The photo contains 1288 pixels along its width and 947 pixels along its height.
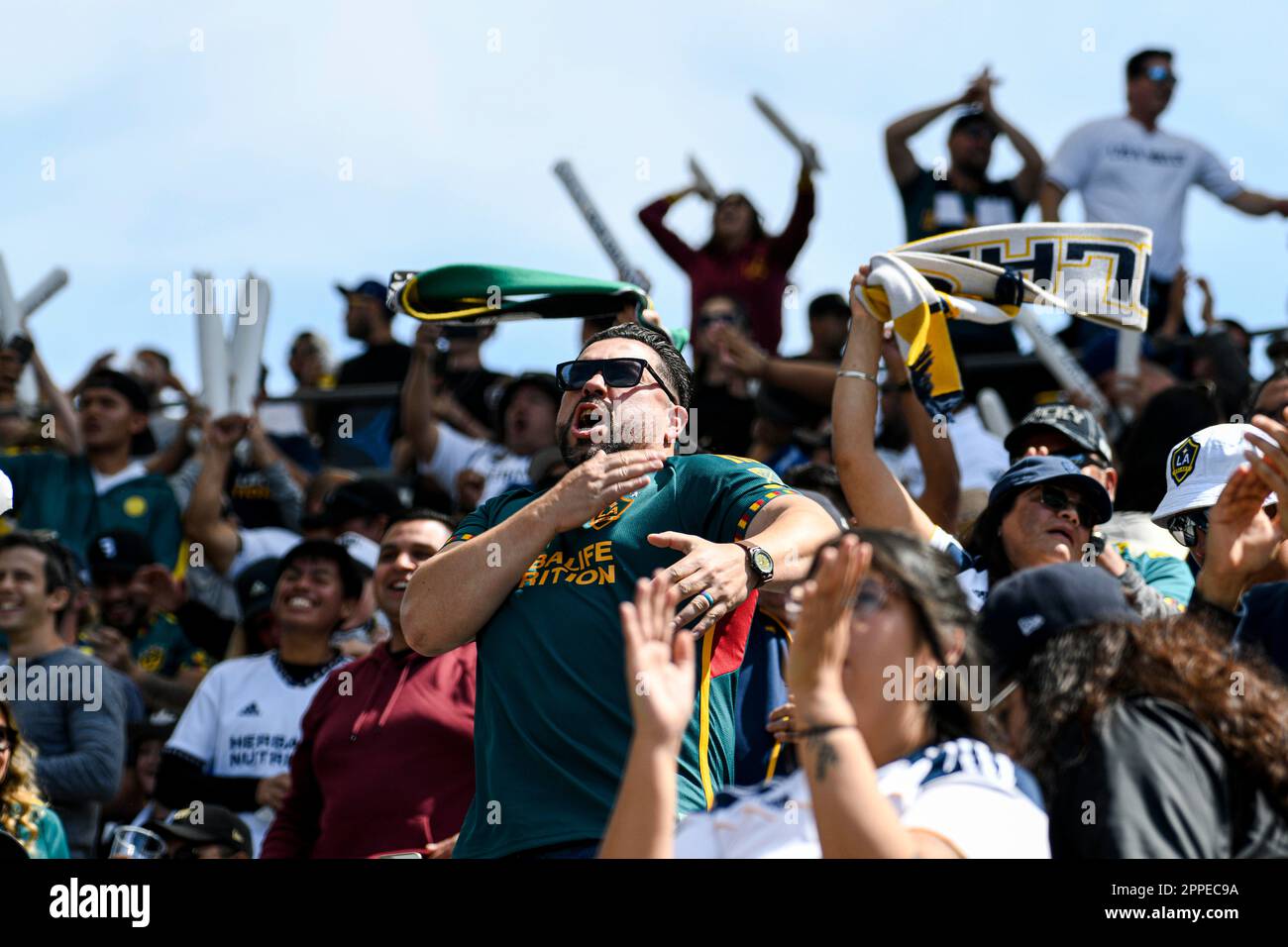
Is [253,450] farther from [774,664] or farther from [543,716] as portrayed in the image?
[543,716]

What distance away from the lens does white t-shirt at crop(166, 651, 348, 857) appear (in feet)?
21.5

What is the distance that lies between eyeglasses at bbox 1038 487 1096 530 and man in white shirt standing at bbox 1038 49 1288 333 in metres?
5.15

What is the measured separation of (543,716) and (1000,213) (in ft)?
22.0

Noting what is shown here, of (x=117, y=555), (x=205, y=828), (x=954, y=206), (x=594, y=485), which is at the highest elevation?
(x=954, y=206)

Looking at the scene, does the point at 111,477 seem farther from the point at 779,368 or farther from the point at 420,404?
the point at 779,368

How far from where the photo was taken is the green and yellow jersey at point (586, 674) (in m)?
3.83

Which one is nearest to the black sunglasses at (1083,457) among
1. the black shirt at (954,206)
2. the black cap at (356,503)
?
the black cap at (356,503)

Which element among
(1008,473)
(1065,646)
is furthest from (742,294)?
(1065,646)

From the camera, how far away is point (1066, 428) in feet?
18.8

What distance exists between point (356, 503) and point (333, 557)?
140cm

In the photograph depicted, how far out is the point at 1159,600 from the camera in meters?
4.85

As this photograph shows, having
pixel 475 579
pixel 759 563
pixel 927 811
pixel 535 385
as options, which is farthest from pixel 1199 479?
pixel 535 385


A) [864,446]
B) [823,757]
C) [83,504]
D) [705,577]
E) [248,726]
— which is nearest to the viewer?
[823,757]

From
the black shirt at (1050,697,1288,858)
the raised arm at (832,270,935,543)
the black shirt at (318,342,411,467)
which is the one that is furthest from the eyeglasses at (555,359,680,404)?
the black shirt at (318,342,411,467)
